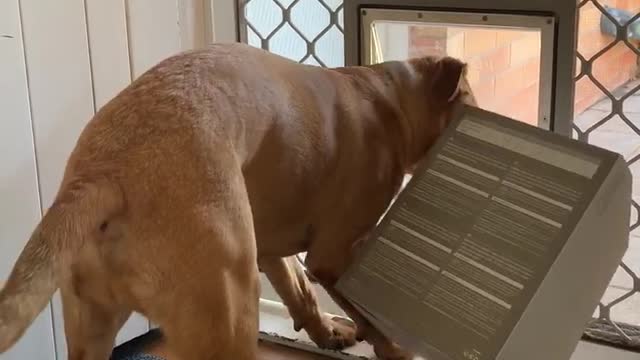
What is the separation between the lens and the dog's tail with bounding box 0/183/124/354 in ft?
3.07

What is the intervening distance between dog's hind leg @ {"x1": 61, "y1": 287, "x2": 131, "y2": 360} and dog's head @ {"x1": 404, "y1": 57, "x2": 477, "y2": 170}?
1.68ft

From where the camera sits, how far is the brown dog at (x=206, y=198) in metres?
0.98

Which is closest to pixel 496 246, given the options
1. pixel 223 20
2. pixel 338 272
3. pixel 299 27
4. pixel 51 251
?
pixel 338 272

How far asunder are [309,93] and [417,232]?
0.77ft

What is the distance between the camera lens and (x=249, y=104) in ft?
3.76

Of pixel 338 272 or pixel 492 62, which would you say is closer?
pixel 338 272

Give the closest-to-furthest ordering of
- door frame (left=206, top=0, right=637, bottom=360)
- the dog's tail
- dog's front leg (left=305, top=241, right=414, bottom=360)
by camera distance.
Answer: the dog's tail < dog's front leg (left=305, top=241, right=414, bottom=360) < door frame (left=206, top=0, right=637, bottom=360)

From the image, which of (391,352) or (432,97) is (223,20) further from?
(391,352)

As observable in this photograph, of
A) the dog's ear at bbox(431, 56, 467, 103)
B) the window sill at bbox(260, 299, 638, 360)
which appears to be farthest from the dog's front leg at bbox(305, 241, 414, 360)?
the dog's ear at bbox(431, 56, 467, 103)

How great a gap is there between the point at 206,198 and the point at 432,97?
507 millimetres

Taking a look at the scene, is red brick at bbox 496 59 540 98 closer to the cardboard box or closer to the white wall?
the cardboard box

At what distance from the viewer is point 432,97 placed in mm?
1393

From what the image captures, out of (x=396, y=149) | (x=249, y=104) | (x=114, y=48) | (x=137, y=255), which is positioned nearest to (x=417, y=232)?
(x=396, y=149)

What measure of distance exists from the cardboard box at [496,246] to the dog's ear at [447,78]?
93 millimetres
